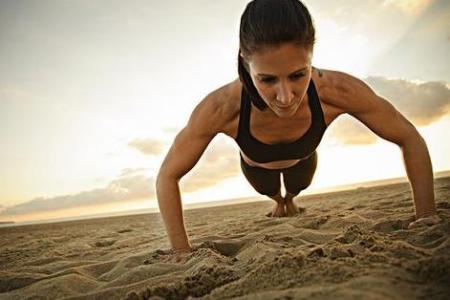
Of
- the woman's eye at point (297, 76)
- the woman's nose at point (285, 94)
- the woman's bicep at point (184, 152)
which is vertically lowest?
the woman's bicep at point (184, 152)

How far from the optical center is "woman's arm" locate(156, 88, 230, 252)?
2.69m

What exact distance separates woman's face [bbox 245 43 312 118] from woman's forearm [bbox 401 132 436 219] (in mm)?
1121

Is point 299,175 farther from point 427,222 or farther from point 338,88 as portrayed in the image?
point 427,222

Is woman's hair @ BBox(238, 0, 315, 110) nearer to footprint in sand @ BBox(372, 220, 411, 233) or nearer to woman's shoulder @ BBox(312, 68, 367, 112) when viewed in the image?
woman's shoulder @ BBox(312, 68, 367, 112)

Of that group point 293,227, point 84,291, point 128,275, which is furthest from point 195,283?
point 293,227

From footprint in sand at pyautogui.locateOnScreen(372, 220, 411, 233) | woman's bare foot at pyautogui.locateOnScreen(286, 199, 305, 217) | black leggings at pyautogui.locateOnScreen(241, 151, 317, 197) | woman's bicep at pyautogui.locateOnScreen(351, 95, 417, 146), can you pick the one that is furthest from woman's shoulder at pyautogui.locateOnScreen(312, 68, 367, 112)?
woman's bare foot at pyautogui.locateOnScreen(286, 199, 305, 217)

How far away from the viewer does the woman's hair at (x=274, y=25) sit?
2166 mm

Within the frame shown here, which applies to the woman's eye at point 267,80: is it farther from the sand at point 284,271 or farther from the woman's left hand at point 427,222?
the woman's left hand at point 427,222

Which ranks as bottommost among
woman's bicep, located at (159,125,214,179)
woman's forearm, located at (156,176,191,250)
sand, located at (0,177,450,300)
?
sand, located at (0,177,450,300)

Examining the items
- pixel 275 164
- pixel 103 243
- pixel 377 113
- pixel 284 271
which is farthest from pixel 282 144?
pixel 103 243

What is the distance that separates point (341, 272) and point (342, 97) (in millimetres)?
1801

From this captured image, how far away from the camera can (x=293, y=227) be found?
3221 millimetres

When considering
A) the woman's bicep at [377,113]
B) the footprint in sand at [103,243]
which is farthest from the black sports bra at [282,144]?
the footprint in sand at [103,243]

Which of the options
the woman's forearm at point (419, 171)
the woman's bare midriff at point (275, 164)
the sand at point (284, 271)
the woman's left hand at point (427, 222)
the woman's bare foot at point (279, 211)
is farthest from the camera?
the woman's bare foot at point (279, 211)
